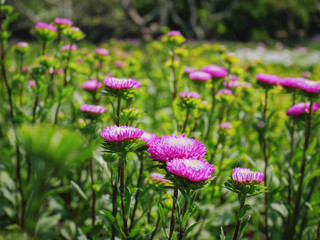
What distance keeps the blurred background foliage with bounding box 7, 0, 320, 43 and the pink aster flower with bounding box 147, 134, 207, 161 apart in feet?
39.6

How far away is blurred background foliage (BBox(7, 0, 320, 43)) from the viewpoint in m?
13.9

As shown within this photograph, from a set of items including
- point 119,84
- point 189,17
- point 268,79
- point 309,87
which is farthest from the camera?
point 189,17

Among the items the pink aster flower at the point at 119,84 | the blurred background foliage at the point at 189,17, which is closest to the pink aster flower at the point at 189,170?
the pink aster flower at the point at 119,84

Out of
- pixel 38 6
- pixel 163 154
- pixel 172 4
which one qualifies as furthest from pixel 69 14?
pixel 163 154

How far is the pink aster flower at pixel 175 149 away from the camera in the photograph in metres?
0.77

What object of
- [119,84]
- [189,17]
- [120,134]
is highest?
[189,17]

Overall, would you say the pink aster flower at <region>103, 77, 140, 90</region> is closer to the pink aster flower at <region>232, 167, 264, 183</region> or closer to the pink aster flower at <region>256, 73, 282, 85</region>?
the pink aster flower at <region>232, 167, 264, 183</region>

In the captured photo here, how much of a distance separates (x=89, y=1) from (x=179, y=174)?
1482 centimetres

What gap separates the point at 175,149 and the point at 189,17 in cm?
1939

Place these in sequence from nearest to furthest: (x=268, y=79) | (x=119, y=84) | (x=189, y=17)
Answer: (x=119, y=84)
(x=268, y=79)
(x=189, y=17)

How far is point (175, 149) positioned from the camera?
0.77 m

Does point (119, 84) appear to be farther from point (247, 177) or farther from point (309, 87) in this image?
point (309, 87)

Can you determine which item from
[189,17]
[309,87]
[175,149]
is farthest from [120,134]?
[189,17]

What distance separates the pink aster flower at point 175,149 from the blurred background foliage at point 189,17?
1208 cm
